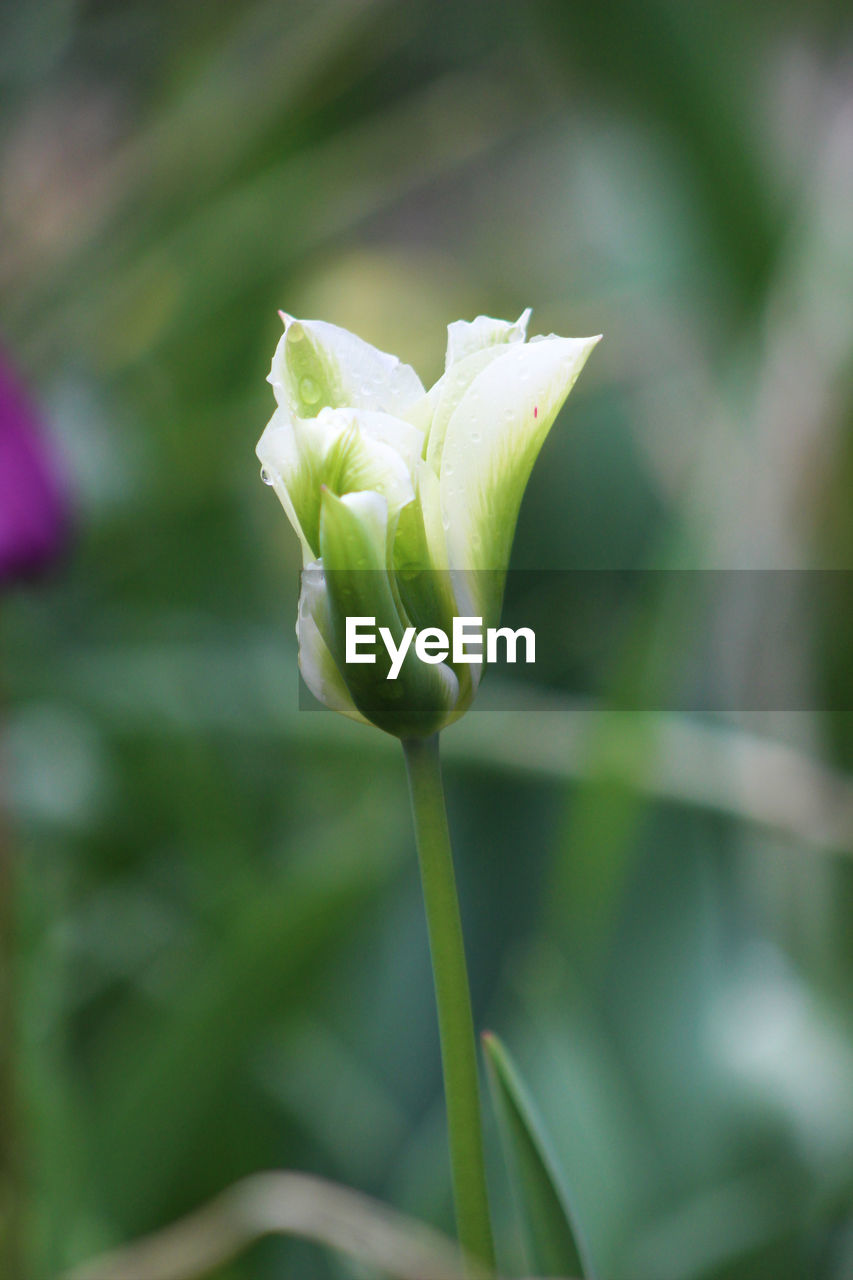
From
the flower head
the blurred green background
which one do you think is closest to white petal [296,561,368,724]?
the flower head

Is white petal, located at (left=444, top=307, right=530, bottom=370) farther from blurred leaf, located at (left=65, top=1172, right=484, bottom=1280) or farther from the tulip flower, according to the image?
blurred leaf, located at (left=65, top=1172, right=484, bottom=1280)

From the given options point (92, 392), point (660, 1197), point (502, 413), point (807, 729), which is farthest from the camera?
point (92, 392)

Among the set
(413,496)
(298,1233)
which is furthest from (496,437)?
(298,1233)

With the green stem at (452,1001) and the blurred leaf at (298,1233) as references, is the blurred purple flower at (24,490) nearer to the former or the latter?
the blurred leaf at (298,1233)

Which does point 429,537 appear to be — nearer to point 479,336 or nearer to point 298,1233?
point 479,336

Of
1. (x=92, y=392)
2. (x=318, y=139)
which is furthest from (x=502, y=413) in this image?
(x=318, y=139)

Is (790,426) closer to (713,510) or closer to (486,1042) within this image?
(713,510)

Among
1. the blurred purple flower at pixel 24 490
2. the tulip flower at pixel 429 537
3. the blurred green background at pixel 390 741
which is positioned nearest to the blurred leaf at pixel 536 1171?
the tulip flower at pixel 429 537
